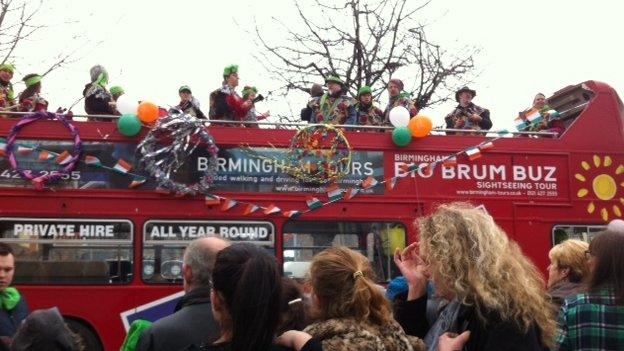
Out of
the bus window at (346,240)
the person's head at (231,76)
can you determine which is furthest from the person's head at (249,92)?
the bus window at (346,240)

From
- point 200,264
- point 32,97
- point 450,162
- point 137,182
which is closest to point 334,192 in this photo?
point 450,162

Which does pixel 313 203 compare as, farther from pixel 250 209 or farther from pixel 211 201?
pixel 211 201

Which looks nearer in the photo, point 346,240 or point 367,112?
point 346,240

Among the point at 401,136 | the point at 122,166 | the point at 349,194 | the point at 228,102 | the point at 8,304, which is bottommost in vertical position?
the point at 8,304

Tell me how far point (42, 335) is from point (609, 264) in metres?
2.55

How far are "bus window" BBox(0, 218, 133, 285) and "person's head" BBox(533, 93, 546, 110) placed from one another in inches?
265

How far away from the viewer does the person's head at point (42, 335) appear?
333 centimetres

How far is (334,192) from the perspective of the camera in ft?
32.7

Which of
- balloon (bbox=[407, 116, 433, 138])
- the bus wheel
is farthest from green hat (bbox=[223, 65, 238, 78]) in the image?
the bus wheel

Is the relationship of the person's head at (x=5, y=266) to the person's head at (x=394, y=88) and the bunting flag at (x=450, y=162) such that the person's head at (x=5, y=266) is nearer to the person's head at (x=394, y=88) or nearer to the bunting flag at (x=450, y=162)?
the bunting flag at (x=450, y=162)

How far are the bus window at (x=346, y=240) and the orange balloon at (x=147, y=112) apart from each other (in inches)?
87.9

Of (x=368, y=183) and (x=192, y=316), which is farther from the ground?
(x=368, y=183)

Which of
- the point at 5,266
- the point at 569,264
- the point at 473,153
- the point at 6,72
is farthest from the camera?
the point at 473,153

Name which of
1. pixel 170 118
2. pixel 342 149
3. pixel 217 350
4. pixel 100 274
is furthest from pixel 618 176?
pixel 217 350
